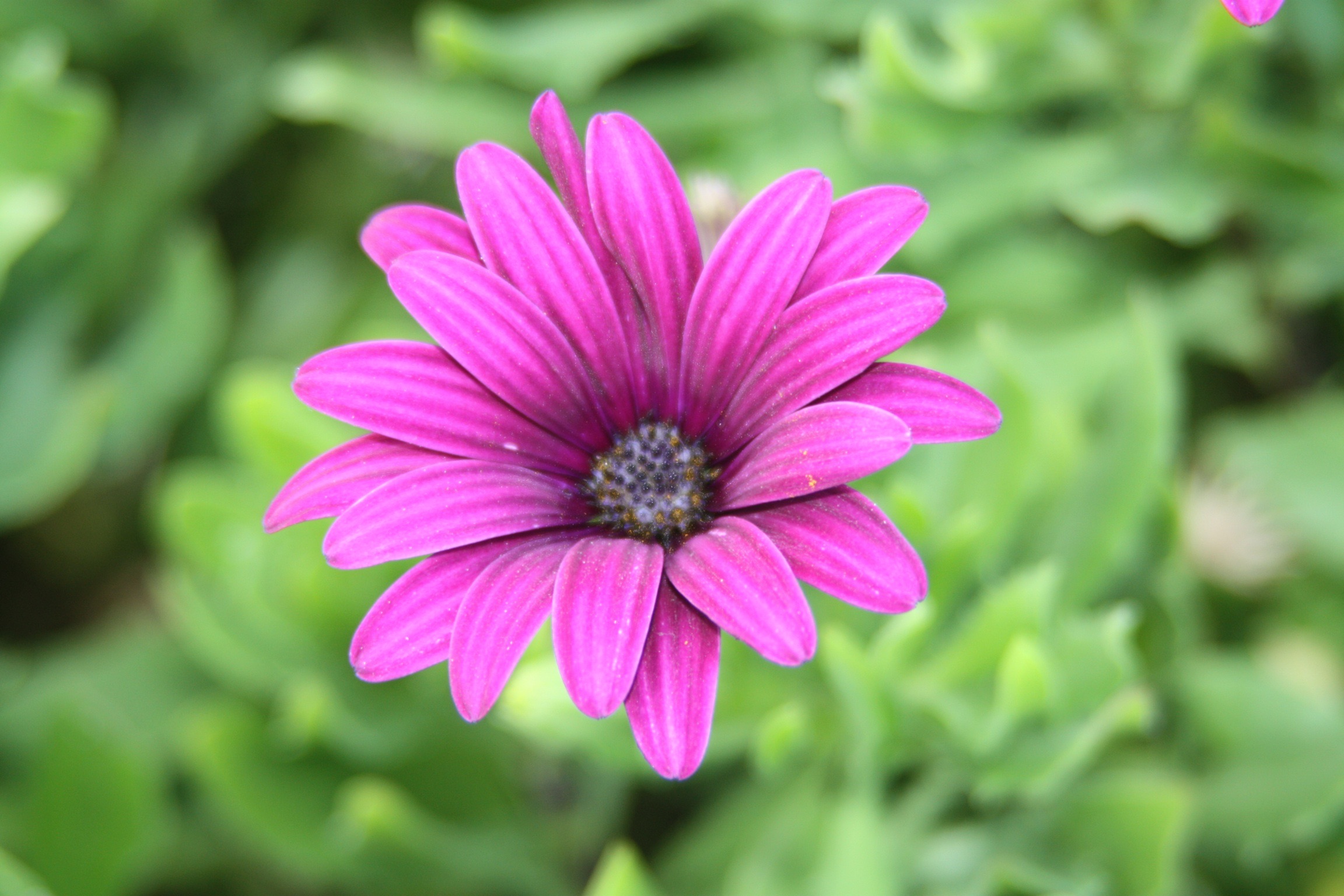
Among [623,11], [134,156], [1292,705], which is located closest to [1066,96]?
[623,11]

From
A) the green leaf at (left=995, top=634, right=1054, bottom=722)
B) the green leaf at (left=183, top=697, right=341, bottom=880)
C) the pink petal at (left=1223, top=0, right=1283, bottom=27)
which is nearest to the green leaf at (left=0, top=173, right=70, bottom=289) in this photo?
the green leaf at (left=183, top=697, right=341, bottom=880)

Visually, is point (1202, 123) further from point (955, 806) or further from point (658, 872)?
point (658, 872)

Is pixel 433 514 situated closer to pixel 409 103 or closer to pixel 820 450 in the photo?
pixel 820 450

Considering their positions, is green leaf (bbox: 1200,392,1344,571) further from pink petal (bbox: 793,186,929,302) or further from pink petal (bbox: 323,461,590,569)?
pink petal (bbox: 323,461,590,569)

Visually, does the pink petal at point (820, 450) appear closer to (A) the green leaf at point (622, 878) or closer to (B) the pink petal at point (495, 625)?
(B) the pink petal at point (495, 625)

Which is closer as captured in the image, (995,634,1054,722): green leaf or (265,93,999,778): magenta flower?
(265,93,999,778): magenta flower

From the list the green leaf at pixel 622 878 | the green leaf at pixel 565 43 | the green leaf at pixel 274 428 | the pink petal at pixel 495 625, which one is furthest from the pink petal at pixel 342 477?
the green leaf at pixel 565 43
